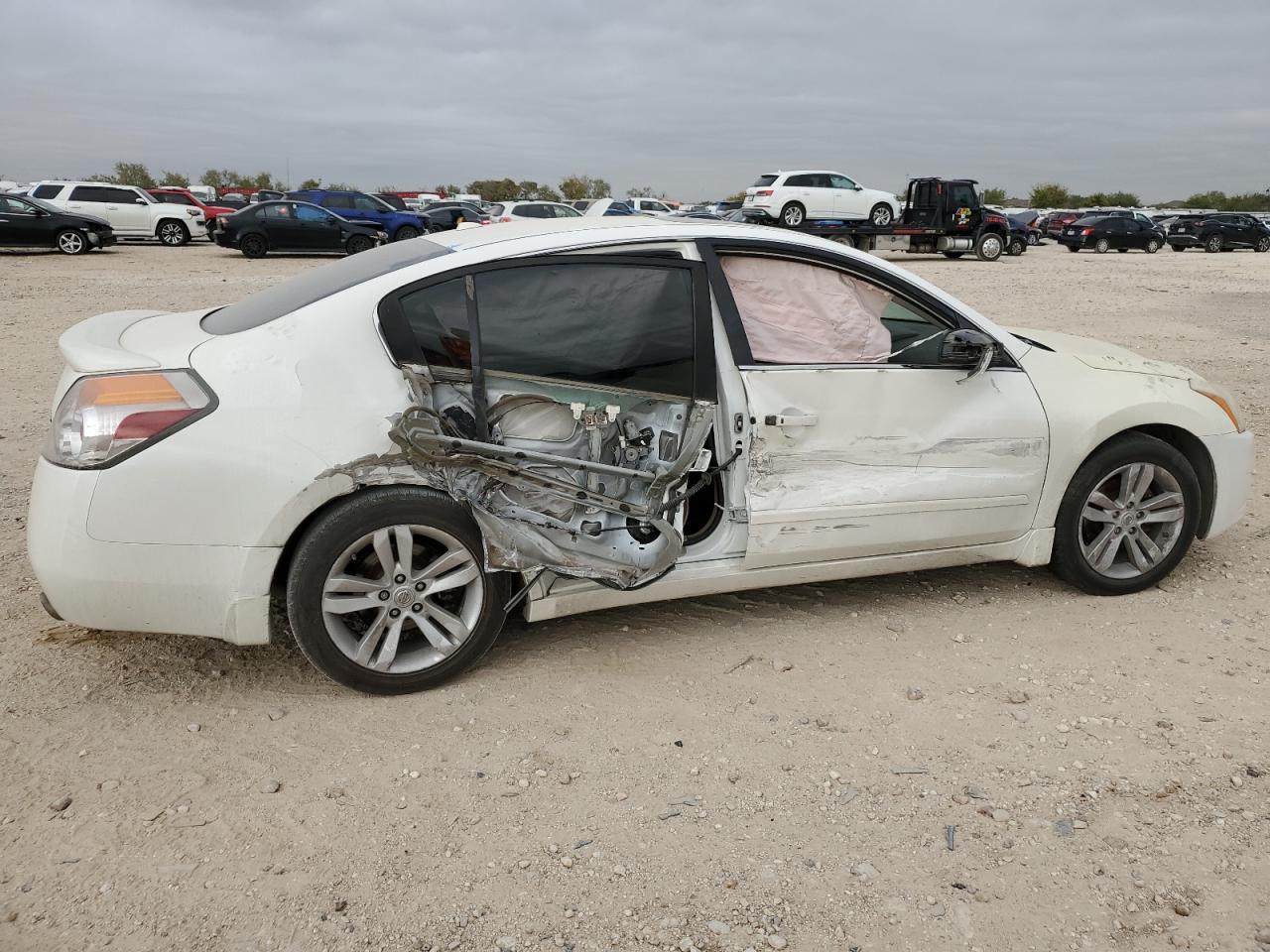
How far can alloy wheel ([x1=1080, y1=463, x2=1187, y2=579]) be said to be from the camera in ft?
13.6

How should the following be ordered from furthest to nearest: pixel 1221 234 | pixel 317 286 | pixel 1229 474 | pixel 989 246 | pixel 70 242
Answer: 1. pixel 1221 234
2. pixel 989 246
3. pixel 70 242
4. pixel 1229 474
5. pixel 317 286

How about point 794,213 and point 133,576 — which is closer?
point 133,576

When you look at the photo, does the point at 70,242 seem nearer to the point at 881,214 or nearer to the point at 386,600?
the point at 881,214

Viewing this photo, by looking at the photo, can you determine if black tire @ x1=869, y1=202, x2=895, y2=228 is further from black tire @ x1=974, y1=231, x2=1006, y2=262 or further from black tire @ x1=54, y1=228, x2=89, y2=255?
black tire @ x1=54, y1=228, x2=89, y2=255

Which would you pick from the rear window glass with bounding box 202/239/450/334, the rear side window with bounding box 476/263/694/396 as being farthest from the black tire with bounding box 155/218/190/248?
the rear side window with bounding box 476/263/694/396

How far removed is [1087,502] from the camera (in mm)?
4102

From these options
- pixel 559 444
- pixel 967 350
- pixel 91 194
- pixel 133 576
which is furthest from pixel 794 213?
pixel 133 576

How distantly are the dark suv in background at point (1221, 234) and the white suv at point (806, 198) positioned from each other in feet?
55.9

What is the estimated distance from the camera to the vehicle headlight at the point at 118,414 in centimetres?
295

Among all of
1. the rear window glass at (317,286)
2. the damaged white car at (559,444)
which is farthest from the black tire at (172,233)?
the rear window glass at (317,286)

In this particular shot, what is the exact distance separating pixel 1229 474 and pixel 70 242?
77.1 feet

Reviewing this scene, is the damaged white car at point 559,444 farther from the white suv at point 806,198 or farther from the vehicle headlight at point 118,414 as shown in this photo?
the white suv at point 806,198

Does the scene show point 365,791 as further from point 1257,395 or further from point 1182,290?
point 1182,290

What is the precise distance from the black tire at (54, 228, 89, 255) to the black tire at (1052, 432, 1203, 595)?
23061 mm
